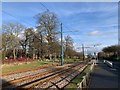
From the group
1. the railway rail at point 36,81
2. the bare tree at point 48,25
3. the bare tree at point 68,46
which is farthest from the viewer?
the bare tree at point 68,46

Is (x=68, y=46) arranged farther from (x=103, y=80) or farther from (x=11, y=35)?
(x=103, y=80)

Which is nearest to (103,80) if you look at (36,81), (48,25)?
(36,81)

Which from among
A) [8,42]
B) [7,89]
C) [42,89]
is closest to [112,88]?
[42,89]

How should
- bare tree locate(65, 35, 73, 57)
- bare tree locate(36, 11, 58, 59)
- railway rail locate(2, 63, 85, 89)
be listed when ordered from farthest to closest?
bare tree locate(65, 35, 73, 57), bare tree locate(36, 11, 58, 59), railway rail locate(2, 63, 85, 89)

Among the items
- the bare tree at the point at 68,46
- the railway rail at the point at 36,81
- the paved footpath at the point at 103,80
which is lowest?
the railway rail at the point at 36,81

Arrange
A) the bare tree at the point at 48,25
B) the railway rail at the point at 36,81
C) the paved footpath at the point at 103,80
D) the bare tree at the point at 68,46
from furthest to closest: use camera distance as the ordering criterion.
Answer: the bare tree at the point at 68,46 < the bare tree at the point at 48,25 < the railway rail at the point at 36,81 < the paved footpath at the point at 103,80

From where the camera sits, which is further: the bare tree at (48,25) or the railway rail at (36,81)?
the bare tree at (48,25)

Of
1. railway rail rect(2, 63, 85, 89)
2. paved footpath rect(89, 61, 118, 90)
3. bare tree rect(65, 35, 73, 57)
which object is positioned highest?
bare tree rect(65, 35, 73, 57)

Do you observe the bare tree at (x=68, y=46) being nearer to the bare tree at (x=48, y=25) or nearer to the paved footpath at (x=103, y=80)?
the bare tree at (x=48, y=25)

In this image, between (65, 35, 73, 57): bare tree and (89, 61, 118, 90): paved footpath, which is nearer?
(89, 61, 118, 90): paved footpath

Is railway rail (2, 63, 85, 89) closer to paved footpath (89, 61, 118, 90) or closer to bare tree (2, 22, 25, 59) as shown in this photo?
paved footpath (89, 61, 118, 90)

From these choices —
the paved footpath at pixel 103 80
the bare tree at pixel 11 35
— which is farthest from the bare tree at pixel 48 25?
the paved footpath at pixel 103 80

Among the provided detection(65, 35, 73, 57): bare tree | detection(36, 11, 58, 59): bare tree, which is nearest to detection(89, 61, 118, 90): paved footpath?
detection(36, 11, 58, 59): bare tree

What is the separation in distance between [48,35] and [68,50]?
39.4 meters
